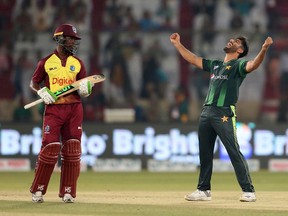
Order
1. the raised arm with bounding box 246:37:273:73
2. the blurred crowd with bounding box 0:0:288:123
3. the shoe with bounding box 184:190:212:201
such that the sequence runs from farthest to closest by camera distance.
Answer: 1. the blurred crowd with bounding box 0:0:288:123
2. the shoe with bounding box 184:190:212:201
3. the raised arm with bounding box 246:37:273:73

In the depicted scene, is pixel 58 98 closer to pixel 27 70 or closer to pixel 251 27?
pixel 27 70

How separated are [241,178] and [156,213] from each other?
163cm

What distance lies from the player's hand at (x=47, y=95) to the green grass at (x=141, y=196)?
3.74 feet

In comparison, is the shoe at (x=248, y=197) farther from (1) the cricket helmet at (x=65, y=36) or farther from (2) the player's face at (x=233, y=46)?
Answer: (1) the cricket helmet at (x=65, y=36)

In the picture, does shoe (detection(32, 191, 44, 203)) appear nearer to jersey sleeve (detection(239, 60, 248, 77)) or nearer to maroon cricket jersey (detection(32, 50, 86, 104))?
maroon cricket jersey (detection(32, 50, 86, 104))

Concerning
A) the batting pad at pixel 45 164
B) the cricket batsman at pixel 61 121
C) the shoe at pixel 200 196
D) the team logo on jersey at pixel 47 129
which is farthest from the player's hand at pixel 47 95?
the shoe at pixel 200 196

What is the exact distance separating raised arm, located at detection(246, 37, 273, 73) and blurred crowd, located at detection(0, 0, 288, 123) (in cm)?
875

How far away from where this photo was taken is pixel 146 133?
17531mm

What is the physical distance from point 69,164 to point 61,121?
489 millimetres

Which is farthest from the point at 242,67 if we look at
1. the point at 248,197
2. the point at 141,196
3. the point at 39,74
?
the point at 39,74

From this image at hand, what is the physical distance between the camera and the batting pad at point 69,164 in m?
9.48

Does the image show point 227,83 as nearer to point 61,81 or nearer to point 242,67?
point 242,67

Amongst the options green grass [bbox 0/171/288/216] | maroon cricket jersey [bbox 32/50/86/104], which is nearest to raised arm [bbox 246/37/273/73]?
green grass [bbox 0/171/288/216]

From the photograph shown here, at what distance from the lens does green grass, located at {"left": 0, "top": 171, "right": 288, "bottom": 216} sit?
8.72 meters
